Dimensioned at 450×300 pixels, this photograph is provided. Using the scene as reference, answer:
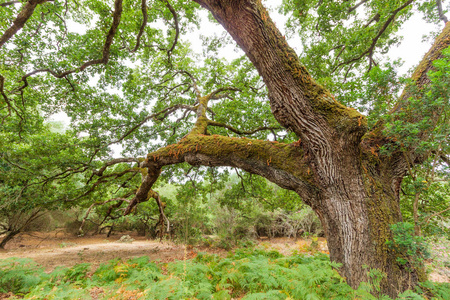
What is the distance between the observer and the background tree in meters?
2.50

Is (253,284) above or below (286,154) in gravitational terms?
below

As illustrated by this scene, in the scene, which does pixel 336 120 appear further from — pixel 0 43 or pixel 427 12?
pixel 0 43

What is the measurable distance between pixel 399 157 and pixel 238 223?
9.74m

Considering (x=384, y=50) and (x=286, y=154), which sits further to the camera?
(x=384, y=50)

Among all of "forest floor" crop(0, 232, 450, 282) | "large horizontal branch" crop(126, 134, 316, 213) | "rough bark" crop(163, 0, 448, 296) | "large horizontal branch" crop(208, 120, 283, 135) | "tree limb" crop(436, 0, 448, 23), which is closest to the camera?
"rough bark" crop(163, 0, 448, 296)

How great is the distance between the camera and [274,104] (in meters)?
2.88

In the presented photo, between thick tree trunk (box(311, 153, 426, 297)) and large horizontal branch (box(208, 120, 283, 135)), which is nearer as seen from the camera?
thick tree trunk (box(311, 153, 426, 297))

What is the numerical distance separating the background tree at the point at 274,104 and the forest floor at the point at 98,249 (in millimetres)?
1286

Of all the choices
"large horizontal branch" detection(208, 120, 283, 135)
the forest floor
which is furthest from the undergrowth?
"large horizontal branch" detection(208, 120, 283, 135)

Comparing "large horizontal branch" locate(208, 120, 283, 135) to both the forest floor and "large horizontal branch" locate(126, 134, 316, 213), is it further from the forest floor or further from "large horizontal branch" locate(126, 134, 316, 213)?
the forest floor

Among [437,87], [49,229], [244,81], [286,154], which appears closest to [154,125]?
[244,81]

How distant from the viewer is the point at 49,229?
13266 millimetres

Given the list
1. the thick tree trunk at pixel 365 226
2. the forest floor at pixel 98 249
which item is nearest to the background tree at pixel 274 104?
the thick tree trunk at pixel 365 226

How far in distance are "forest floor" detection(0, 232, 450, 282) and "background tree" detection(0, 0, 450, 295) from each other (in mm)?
1286
